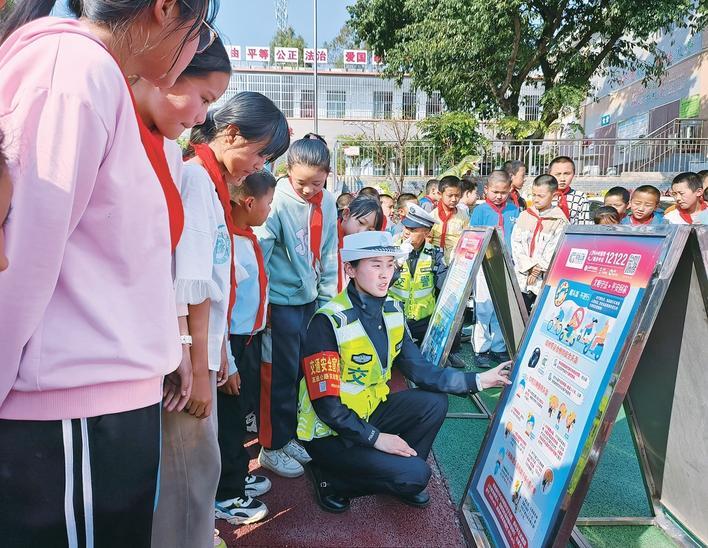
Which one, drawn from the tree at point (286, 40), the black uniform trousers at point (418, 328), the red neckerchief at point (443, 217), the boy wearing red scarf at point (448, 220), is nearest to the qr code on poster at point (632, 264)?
the black uniform trousers at point (418, 328)

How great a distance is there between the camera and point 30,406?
3.03ft

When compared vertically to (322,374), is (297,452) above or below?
below

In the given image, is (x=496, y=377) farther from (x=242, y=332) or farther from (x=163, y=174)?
(x=163, y=174)

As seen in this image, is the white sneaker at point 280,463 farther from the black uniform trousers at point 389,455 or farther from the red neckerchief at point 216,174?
the red neckerchief at point 216,174

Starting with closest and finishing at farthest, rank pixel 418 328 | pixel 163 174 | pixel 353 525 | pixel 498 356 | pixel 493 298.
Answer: pixel 163 174 → pixel 353 525 → pixel 493 298 → pixel 418 328 → pixel 498 356

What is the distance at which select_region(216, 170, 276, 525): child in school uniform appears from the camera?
2521 mm

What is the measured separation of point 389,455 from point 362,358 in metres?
0.48

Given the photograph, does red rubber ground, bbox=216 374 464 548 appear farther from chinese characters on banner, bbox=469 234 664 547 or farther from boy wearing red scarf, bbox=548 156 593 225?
boy wearing red scarf, bbox=548 156 593 225

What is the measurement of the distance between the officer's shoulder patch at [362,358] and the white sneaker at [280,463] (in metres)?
Result: 0.91

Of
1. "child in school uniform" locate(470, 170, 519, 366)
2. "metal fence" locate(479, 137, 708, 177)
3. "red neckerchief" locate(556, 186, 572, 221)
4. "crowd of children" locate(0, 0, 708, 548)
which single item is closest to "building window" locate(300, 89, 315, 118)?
"metal fence" locate(479, 137, 708, 177)

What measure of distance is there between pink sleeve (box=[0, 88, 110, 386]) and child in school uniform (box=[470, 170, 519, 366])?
4265 millimetres

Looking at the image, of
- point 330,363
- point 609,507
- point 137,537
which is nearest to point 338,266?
point 330,363

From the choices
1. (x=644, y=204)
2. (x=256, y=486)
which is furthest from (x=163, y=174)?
(x=644, y=204)

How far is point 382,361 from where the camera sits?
2.77 meters
